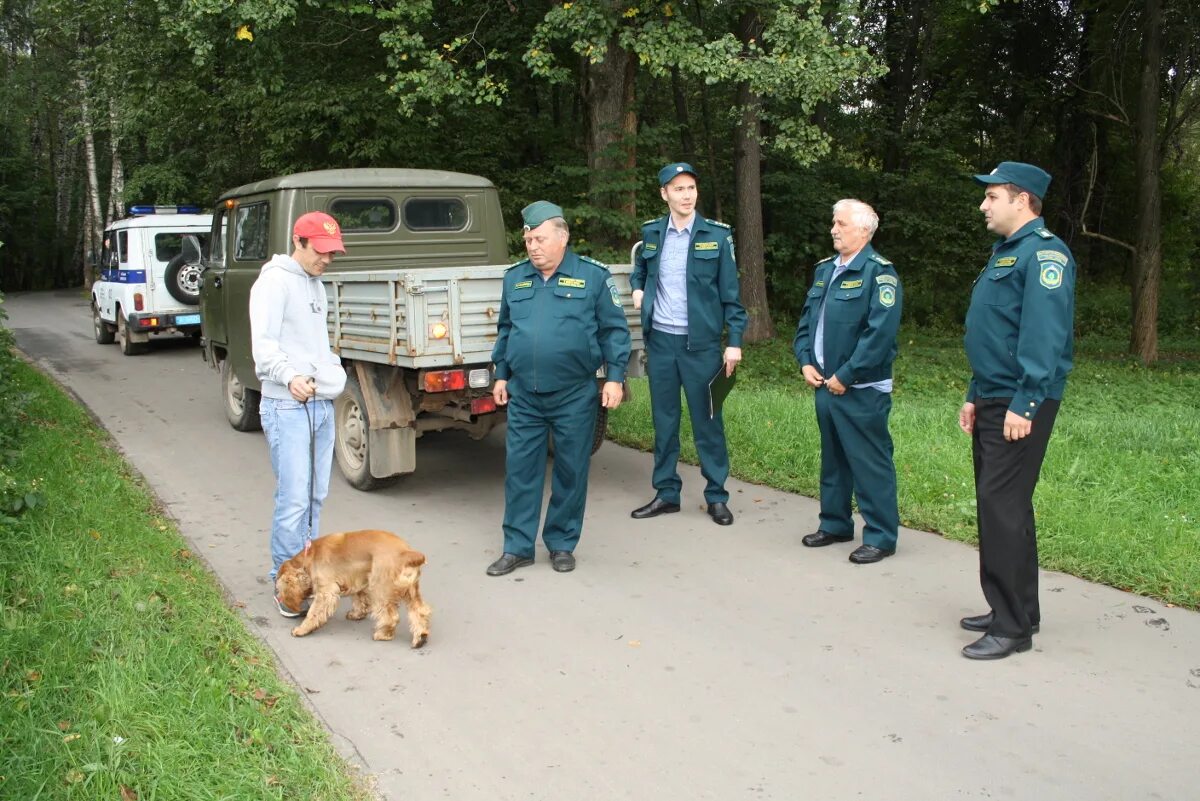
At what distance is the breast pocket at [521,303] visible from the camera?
213 inches

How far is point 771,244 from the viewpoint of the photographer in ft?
63.7

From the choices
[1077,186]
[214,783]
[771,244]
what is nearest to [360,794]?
[214,783]

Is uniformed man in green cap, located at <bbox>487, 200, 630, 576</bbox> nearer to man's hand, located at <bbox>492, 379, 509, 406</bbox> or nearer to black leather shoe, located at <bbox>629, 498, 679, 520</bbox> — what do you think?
man's hand, located at <bbox>492, 379, 509, 406</bbox>

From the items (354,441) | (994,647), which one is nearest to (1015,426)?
(994,647)

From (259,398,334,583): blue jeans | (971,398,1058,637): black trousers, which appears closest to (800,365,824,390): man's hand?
(971,398,1058,637): black trousers

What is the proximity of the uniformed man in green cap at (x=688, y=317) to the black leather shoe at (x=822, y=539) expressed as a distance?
1.96ft

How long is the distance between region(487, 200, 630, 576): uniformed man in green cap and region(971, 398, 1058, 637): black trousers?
192 centimetres

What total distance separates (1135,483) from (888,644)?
2.96 meters

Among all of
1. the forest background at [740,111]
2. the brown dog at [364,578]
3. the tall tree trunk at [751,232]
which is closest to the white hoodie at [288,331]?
the brown dog at [364,578]

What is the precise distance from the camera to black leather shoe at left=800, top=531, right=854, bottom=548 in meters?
5.79

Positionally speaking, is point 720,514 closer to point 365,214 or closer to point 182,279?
point 365,214

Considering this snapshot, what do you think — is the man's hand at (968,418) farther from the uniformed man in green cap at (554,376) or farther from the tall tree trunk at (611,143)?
the tall tree trunk at (611,143)

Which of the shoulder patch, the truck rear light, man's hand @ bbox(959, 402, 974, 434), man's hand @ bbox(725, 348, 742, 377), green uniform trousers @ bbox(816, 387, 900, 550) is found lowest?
green uniform trousers @ bbox(816, 387, 900, 550)

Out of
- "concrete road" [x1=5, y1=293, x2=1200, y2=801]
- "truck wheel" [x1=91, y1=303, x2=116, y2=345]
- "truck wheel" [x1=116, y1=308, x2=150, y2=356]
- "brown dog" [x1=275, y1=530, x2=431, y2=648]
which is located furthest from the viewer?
"truck wheel" [x1=91, y1=303, x2=116, y2=345]
